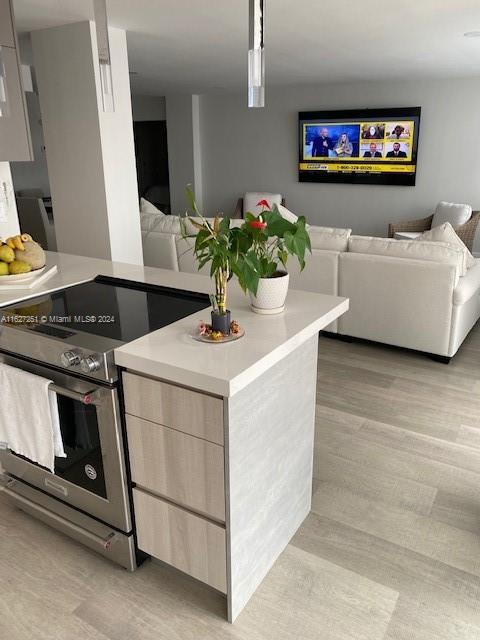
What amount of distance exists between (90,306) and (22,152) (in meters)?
0.96

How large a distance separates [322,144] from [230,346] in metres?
6.27

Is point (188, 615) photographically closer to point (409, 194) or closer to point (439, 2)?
point (439, 2)

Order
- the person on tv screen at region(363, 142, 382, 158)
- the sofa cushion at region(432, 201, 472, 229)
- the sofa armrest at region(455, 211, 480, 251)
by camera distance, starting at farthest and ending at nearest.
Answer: the person on tv screen at region(363, 142, 382, 158) → the sofa cushion at region(432, 201, 472, 229) → the sofa armrest at region(455, 211, 480, 251)

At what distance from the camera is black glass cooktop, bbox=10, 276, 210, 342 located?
176 centimetres

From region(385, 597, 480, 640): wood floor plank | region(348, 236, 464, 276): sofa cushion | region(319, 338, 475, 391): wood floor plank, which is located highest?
region(348, 236, 464, 276): sofa cushion

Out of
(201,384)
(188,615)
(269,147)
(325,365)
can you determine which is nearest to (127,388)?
(201,384)

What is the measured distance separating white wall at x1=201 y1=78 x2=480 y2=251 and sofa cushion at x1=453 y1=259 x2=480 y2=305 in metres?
2.95

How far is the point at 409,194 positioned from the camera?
267 inches

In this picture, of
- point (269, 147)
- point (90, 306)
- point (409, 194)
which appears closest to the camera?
point (90, 306)

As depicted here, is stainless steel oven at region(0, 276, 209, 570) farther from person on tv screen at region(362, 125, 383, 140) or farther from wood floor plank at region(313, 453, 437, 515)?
person on tv screen at region(362, 125, 383, 140)

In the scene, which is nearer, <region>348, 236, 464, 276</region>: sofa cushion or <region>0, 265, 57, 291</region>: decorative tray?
<region>0, 265, 57, 291</region>: decorative tray

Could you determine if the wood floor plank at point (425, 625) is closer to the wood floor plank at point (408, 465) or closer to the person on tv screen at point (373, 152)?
the wood floor plank at point (408, 465)

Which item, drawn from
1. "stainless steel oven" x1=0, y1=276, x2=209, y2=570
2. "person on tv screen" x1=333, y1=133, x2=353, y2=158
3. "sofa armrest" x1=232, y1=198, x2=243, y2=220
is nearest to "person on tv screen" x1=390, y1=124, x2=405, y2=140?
"person on tv screen" x1=333, y1=133, x2=353, y2=158

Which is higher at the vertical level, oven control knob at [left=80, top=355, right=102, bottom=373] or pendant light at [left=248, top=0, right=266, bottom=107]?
pendant light at [left=248, top=0, right=266, bottom=107]
